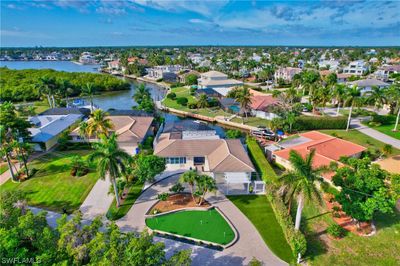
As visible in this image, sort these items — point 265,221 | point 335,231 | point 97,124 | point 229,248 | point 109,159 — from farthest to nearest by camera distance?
point 97,124 < point 265,221 < point 109,159 < point 335,231 < point 229,248

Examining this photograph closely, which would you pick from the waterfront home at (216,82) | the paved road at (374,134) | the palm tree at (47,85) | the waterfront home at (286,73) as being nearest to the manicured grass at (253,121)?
the paved road at (374,134)

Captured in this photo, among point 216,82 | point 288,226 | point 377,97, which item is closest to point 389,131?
point 377,97

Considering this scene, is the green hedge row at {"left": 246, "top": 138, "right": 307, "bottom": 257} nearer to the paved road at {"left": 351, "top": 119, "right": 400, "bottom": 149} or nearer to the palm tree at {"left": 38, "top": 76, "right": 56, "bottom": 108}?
the paved road at {"left": 351, "top": 119, "right": 400, "bottom": 149}

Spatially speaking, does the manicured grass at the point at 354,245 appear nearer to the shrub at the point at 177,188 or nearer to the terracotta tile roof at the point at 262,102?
the shrub at the point at 177,188

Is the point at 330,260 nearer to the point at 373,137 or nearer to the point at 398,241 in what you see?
the point at 398,241

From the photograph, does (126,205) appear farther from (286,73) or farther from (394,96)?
(286,73)

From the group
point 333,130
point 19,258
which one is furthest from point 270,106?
point 19,258
